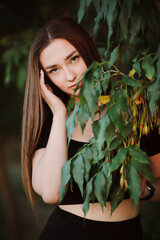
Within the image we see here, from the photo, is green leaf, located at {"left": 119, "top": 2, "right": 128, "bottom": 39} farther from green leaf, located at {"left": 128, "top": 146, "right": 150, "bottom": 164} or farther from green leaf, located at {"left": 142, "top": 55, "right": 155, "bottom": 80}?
green leaf, located at {"left": 128, "top": 146, "right": 150, "bottom": 164}

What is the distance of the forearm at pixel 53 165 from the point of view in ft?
3.48

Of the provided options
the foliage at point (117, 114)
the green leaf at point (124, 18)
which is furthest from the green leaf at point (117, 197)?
the green leaf at point (124, 18)

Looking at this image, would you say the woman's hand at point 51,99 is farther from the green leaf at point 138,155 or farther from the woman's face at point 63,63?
the green leaf at point 138,155

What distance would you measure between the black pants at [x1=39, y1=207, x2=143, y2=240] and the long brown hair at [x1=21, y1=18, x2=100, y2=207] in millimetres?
152

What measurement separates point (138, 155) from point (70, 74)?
0.52m

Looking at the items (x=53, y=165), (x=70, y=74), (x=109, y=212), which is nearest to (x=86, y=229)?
(x=109, y=212)

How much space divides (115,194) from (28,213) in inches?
114

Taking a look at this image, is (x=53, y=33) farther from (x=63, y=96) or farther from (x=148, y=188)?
(x=148, y=188)

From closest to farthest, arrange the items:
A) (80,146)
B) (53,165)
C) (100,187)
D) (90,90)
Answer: (90,90)
(100,187)
(53,165)
(80,146)

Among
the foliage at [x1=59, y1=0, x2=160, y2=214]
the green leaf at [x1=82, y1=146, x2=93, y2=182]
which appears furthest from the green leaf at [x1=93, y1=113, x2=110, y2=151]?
the green leaf at [x1=82, y1=146, x2=93, y2=182]

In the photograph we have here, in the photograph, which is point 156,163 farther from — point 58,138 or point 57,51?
point 57,51

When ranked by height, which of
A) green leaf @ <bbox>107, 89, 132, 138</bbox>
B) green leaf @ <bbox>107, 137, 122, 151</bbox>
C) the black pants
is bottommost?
the black pants

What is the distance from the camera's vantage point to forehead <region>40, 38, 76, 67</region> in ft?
3.70

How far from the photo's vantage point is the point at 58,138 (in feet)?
3.60
